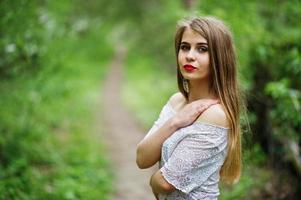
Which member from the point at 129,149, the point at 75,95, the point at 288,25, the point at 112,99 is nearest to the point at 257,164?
the point at 288,25

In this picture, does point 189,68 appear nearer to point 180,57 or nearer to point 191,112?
point 180,57

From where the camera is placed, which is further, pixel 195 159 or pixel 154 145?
pixel 154 145

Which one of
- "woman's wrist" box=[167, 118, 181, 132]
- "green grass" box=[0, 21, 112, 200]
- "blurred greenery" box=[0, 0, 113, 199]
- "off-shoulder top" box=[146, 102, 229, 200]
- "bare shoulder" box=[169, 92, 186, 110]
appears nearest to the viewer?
"off-shoulder top" box=[146, 102, 229, 200]

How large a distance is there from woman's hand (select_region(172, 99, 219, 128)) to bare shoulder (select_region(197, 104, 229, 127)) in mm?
29

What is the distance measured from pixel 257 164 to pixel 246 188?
3.59 feet

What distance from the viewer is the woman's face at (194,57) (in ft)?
7.70

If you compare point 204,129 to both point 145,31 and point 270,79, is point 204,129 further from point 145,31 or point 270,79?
point 145,31

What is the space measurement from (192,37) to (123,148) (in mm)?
6983

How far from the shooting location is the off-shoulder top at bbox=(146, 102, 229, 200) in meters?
2.27

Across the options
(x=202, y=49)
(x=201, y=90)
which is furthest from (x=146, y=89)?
(x=202, y=49)

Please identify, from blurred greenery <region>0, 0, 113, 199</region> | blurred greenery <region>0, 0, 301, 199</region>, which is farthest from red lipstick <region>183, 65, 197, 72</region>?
blurred greenery <region>0, 0, 113, 199</region>

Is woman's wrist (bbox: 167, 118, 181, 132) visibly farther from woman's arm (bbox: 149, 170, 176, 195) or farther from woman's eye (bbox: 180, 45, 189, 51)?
woman's eye (bbox: 180, 45, 189, 51)

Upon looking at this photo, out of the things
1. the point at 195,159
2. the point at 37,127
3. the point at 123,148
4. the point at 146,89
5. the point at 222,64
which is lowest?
the point at 123,148

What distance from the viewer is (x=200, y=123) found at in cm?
229
